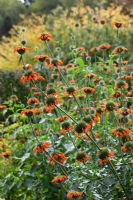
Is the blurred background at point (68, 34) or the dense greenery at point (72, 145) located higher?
the blurred background at point (68, 34)

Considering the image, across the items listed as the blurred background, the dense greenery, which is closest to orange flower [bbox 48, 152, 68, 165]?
the dense greenery

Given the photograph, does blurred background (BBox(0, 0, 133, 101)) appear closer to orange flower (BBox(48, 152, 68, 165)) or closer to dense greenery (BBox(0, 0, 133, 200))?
dense greenery (BBox(0, 0, 133, 200))

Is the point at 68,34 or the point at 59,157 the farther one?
the point at 68,34

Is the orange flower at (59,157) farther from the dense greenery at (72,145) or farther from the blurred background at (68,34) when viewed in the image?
the blurred background at (68,34)

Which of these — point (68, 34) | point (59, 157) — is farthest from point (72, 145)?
point (68, 34)

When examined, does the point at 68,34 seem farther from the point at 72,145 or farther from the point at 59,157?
the point at 59,157

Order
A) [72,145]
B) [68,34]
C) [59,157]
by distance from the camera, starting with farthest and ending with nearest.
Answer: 1. [68,34]
2. [72,145]
3. [59,157]

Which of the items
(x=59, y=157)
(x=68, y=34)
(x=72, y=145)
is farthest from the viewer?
(x=68, y=34)

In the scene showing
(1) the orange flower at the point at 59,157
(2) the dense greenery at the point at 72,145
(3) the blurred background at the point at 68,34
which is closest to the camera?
(2) the dense greenery at the point at 72,145

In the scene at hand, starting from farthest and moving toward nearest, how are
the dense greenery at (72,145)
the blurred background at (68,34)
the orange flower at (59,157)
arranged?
the blurred background at (68,34) < the orange flower at (59,157) < the dense greenery at (72,145)

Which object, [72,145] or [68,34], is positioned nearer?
[72,145]

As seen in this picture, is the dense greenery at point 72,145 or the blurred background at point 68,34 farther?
the blurred background at point 68,34

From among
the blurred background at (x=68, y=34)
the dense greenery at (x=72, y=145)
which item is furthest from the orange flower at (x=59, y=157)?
the blurred background at (x=68, y=34)

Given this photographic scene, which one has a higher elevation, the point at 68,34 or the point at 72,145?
the point at 68,34
